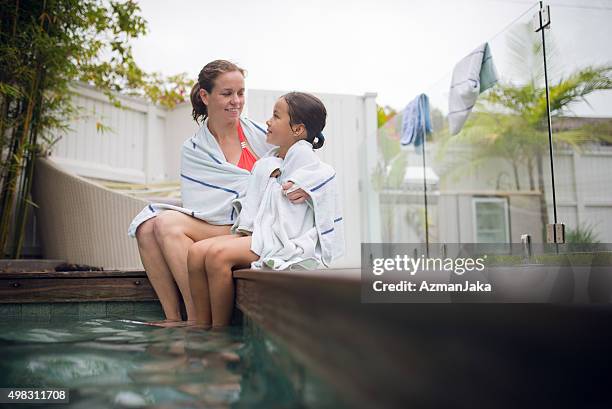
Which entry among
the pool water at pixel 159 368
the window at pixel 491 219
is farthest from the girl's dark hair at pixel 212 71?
the window at pixel 491 219

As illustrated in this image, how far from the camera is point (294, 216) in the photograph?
1652mm

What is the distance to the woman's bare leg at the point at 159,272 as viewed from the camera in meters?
1.84

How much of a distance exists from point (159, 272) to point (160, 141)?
12.3 feet

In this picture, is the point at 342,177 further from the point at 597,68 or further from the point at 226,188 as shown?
the point at 226,188

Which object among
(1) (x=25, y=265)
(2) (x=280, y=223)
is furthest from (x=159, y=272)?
(1) (x=25, y=265)

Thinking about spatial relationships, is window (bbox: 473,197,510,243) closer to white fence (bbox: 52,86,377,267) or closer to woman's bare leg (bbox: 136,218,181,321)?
white fence (bbox: 52,86,377,267)

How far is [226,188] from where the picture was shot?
1.95 m

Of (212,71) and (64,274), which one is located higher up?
(212,71)

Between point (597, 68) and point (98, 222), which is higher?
point (597, 68)

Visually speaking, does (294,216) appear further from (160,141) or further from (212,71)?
(160,141)

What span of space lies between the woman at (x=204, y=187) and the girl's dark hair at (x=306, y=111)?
0.94 ft

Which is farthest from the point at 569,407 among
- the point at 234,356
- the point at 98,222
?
the point at 98,222

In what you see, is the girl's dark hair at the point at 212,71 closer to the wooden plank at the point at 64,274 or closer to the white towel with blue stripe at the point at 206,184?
the white towel with blue stripe at the point at 206,184

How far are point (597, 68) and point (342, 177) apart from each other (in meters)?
3.17
